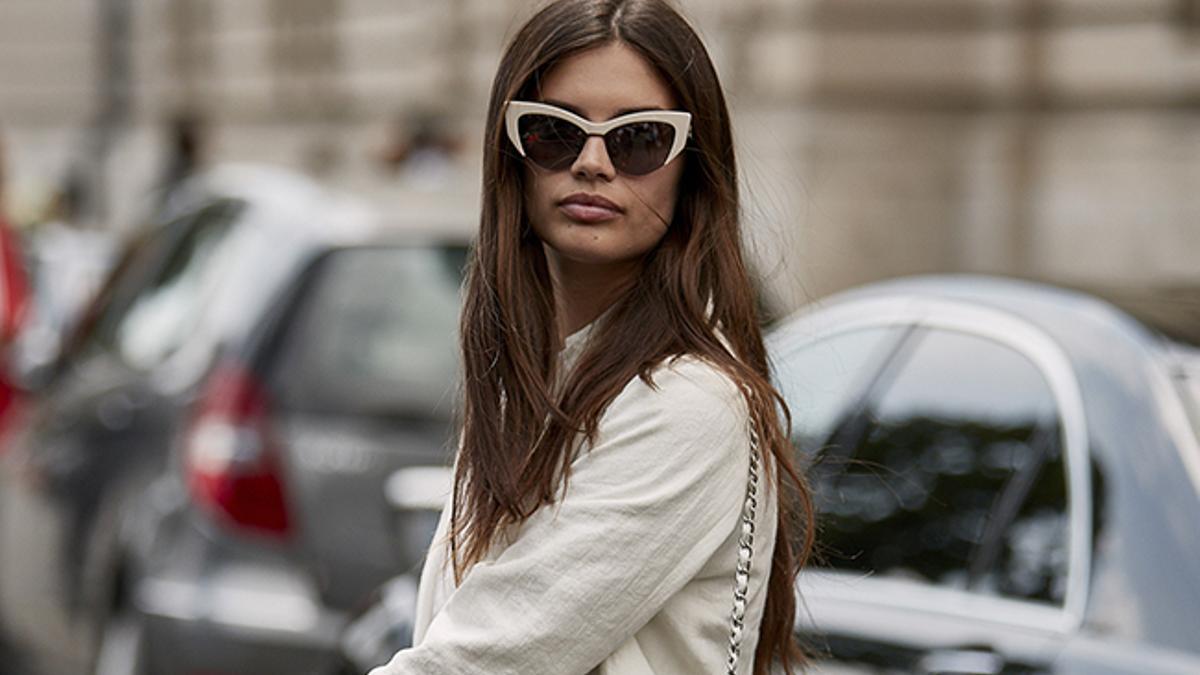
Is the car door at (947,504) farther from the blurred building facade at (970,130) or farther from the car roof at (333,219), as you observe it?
the blurred building facade at (970,130)

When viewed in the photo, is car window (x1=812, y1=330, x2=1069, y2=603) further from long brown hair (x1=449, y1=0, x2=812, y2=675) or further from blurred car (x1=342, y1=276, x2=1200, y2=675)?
long brown hair (x1=449, y1=0, x2=812, y2=675)

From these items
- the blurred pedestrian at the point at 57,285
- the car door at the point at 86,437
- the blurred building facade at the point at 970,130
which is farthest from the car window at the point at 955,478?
the blurred building facade at the point at 970,130

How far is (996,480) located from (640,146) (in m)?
1.54

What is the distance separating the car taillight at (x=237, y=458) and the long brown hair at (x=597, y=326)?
3.31 m

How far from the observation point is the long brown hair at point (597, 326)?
2.23m

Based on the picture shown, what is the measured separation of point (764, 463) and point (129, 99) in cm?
3372

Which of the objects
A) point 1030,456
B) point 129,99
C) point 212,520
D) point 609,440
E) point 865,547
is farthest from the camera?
point 129,99

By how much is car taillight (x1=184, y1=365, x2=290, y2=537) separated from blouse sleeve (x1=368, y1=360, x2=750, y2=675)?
350 centimetres

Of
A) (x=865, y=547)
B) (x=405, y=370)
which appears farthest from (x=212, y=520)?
(x=865, y=547)

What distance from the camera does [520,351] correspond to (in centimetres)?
231

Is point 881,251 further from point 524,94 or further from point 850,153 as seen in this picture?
point 524,94

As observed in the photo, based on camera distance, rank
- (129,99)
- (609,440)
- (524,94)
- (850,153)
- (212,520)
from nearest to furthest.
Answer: (609,440)
(524,94)
(212,520)
(850,153)
(129,99)

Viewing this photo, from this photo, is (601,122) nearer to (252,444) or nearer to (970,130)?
(252,444)

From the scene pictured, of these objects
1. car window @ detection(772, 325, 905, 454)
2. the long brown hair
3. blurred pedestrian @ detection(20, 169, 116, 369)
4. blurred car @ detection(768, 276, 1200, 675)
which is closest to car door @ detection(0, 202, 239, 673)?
blurred pedestrian @ detection(20, 169, 116, 369)
